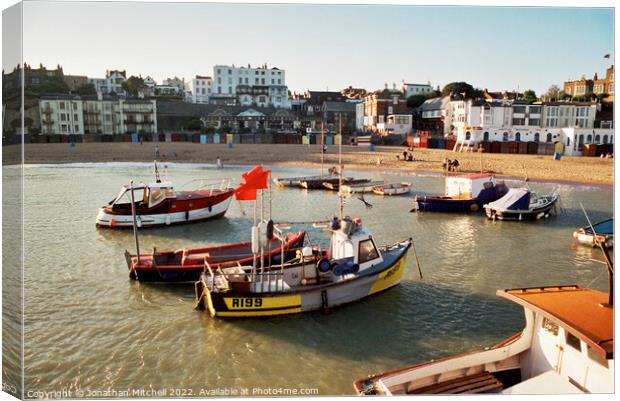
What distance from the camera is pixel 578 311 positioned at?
29.7 feet

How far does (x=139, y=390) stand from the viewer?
980 centimetres

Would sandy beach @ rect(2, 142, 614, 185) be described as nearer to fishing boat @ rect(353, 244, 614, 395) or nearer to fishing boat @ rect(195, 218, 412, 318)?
fishing boat @ rect(195, 218, 412, 318)

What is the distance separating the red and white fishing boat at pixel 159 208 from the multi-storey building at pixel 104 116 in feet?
191

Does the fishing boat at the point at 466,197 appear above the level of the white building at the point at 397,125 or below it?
below

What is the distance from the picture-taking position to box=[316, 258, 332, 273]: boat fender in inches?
575

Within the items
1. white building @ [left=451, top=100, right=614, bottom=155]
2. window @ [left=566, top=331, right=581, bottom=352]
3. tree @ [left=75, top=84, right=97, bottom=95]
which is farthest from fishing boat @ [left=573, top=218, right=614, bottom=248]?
tree @ [left=75, top=84, right=97, bottom=95]

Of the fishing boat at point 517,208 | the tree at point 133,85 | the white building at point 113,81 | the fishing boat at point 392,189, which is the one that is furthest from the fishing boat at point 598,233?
the white building at point 113,81

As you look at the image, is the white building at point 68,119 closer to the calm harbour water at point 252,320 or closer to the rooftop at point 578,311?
the calm harbour water at point 252,320

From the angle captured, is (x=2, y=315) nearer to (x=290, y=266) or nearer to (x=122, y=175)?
(x=290, y=266)

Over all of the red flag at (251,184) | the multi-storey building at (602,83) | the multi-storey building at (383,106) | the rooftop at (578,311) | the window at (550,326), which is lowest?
the window at (550,326)

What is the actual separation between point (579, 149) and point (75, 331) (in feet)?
221

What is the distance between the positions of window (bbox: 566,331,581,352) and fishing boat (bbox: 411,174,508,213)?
22728mm

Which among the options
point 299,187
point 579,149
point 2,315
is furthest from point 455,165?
point 2,315

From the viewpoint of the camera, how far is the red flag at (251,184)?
12039 millimetres
